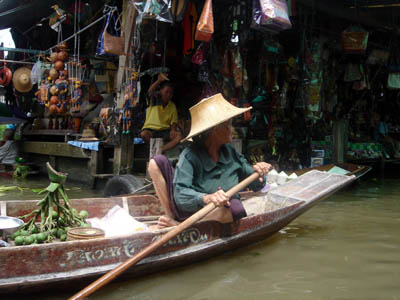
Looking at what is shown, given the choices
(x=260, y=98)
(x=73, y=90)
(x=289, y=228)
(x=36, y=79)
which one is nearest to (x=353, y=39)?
(x=260, y=98)

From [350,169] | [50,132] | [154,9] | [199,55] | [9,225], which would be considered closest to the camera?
[9,225]

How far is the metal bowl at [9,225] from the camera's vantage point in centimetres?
308

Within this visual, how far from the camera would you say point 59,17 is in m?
7.18

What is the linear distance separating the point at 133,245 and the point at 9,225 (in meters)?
1.03

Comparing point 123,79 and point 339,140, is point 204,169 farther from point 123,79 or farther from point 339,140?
Result: point 339,140

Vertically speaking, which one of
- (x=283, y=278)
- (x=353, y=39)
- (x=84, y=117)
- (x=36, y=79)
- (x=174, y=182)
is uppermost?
(x=353, y=39)

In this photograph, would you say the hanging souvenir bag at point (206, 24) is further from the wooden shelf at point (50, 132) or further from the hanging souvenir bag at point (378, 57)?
the hanging souvenir bag at point (378, 57)

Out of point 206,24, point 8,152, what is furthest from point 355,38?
point 8,152

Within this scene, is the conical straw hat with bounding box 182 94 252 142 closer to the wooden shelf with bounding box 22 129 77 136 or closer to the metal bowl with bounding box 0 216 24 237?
the metal bowl with bounding box 0 216 24 237

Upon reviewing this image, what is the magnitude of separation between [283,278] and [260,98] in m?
5.04

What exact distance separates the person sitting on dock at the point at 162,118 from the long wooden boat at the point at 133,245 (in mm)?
1992

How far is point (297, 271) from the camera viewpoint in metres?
3.40

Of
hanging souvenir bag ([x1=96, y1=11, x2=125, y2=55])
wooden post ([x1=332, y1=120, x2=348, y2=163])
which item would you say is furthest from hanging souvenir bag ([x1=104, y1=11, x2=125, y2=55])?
wooden post ([x1=332, y1=120, x2=348, y2=163])

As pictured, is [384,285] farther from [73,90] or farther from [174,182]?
[73,90]
